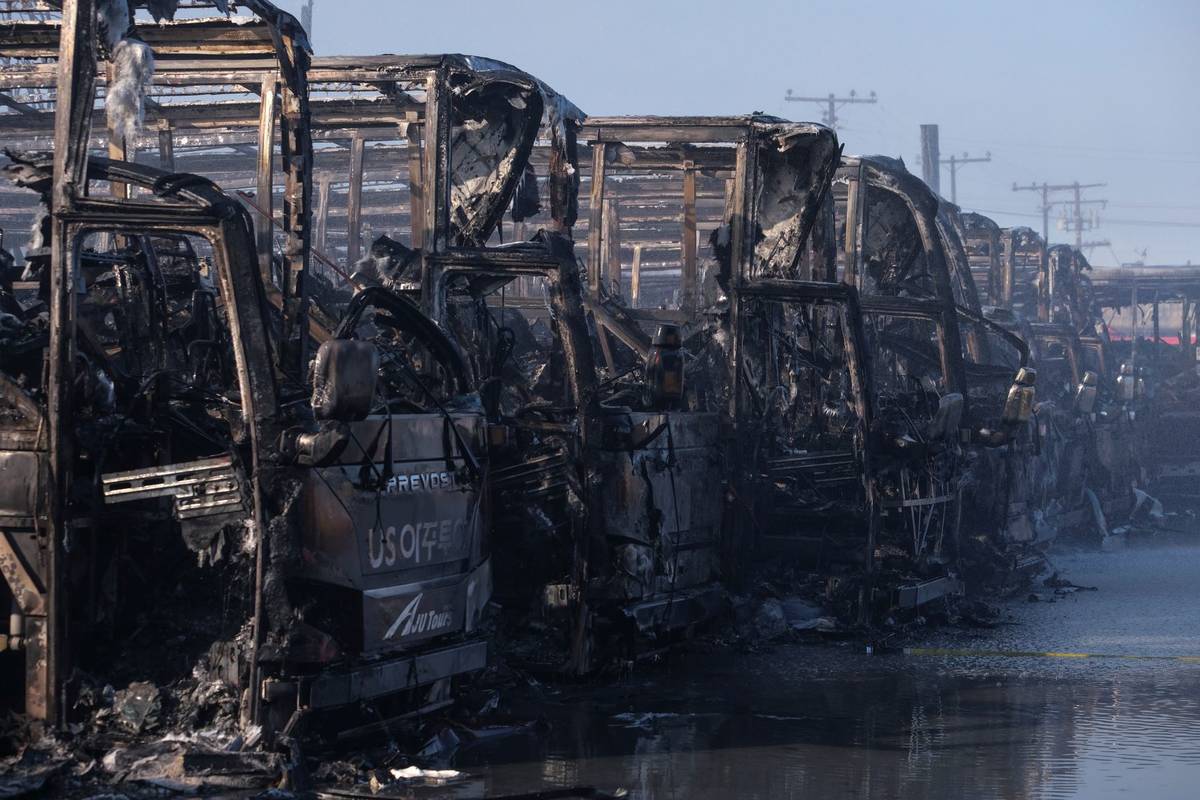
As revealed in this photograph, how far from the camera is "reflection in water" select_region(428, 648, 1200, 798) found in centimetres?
764

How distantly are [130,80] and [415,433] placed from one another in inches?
116

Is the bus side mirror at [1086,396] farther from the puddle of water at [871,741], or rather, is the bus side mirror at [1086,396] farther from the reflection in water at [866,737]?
the puddle of water at [871,741]

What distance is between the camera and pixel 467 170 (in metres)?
14.9

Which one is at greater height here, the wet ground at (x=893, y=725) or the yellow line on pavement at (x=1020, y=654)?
the wet ground at (x=893, y=725)

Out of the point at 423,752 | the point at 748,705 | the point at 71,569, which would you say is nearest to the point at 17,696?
the point at 71,569

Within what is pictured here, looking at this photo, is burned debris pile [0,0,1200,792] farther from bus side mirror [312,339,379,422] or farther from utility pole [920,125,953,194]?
utility pole [920,125,953,194]

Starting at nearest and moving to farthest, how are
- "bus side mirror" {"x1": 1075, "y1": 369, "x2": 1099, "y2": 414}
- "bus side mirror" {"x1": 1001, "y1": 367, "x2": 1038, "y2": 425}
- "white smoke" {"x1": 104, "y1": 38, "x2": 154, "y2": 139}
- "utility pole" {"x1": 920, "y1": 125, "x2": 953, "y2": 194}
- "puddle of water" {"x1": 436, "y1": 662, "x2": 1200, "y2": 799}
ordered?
"puddle of water" {"x1": 436, "y1": 662, "x2": 1200, "y2": 799}, "white smoke" {"x1": 104, "y1": 38, "x2": 154, "y2": 139}, "bus side mirror" {"x1": 1001, "y1": 367, "x2": 1038, "y2": 425}, "bus side mirror" {"x1": 1075, "y1": 369, "x2": 1099, "y2": 414}, "utility pole" {"x1": 920, "y1": 125, "x2": 953, "y2": 194}

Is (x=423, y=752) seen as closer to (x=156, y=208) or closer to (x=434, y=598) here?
(x=434, y=598)

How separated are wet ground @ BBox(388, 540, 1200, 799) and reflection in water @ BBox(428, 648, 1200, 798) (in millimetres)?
16

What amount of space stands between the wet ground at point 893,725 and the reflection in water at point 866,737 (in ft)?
0.05

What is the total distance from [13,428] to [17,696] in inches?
53.5

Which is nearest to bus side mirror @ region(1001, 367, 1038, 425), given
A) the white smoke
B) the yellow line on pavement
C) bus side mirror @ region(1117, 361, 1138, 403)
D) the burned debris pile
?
the burned debris pile

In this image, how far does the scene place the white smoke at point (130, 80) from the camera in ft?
29.1

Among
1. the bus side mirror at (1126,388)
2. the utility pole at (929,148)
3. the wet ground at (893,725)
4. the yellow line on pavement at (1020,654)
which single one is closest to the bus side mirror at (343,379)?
the wet ground at (893,725)
